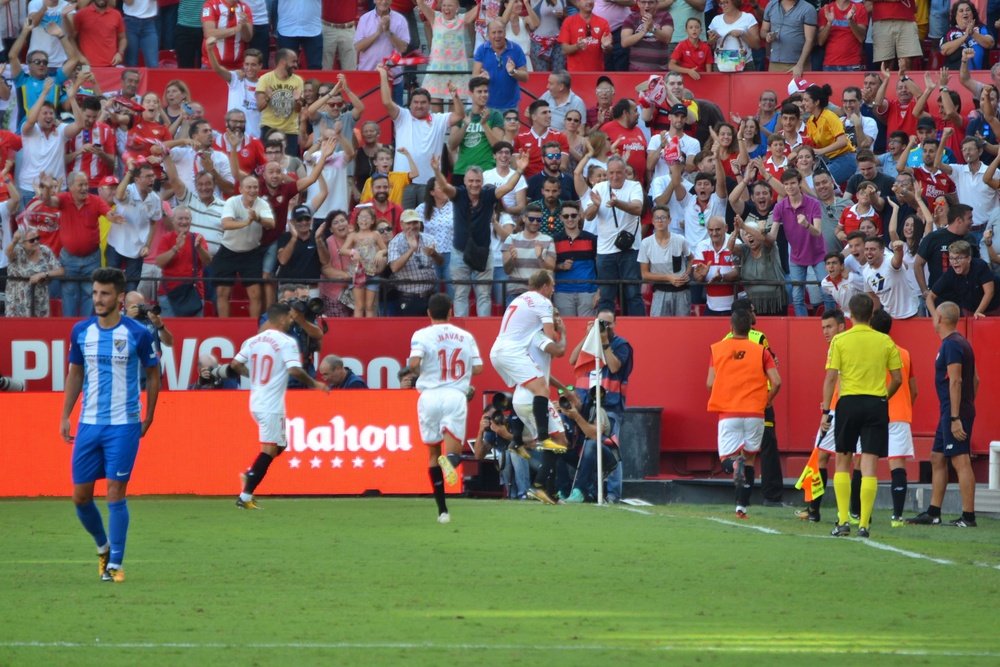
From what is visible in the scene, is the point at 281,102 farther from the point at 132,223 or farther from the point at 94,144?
the point at 132,223

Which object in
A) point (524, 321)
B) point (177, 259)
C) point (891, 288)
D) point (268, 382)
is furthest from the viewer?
point (177, 259)

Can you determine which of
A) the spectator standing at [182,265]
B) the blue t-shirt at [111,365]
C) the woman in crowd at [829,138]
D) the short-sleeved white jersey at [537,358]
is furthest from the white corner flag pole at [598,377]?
the blue t-shirt at [111,365]

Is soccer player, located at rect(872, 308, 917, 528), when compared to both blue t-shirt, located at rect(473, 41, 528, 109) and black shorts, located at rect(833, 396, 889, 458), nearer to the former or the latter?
black shorts, located at rect(833, 396, 889, 458)

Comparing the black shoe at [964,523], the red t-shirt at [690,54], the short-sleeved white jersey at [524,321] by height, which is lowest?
the black shoe at [964,523]

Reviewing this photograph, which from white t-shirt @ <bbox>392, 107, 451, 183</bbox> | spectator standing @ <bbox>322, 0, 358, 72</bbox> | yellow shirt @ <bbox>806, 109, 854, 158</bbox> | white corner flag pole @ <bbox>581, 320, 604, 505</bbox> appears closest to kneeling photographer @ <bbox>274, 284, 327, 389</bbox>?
white t-shirt @ <bbox>392, 107, 451, 183</bbox>

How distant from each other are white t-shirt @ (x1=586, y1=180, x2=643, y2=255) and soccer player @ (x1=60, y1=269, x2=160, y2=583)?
36.4ft

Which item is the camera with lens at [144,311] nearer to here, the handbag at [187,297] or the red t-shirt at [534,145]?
the handbag at [187,297]

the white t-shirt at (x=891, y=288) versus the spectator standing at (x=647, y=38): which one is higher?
the spectator standing at (x=647, y=38)

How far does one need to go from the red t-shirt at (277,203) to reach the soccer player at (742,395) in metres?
7.04

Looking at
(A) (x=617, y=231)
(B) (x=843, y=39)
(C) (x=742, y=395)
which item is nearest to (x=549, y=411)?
(C) (x=742, y=395)

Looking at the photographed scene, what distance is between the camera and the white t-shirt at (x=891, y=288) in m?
20.9

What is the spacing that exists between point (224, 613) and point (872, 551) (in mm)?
5959

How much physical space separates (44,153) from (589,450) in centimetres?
940

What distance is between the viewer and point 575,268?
71.9 feet
